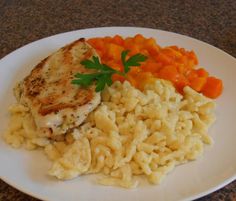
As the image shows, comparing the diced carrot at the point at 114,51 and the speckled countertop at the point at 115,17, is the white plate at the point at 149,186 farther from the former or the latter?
the speckled countertop at the point at 115,17

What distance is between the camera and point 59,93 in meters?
1.45

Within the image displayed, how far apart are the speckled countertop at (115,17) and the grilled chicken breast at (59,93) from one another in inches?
Answer: 21.7

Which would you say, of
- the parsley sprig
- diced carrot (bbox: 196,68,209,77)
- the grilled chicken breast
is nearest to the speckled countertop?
diced carrot (bbox: 196,68,209,77)

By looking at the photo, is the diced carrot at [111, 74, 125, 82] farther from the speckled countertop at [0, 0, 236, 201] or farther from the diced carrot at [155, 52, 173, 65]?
the speckled countertop at [0, 0, 236, 201]

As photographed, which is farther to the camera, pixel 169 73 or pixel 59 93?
pixel 169 73

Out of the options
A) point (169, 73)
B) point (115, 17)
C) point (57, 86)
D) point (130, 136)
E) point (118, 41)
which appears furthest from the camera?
point (115, 17)

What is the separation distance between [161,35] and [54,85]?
67cm

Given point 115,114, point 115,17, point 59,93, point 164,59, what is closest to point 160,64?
point 164,59

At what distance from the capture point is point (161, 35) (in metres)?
1.95

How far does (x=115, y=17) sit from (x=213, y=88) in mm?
980

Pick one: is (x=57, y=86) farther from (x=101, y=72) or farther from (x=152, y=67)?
(x=152, y=67)

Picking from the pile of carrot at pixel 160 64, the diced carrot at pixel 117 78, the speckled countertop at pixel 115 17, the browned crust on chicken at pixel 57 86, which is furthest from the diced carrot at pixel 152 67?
the speckled countertop at pixel 115 17

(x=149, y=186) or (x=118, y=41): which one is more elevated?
(x=118, y=41)

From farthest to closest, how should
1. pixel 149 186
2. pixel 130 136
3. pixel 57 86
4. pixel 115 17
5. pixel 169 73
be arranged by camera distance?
pixel 115 17 < pixel 169 73 < pixel 57 86 < pixel 130 136 < pixel 149 186
